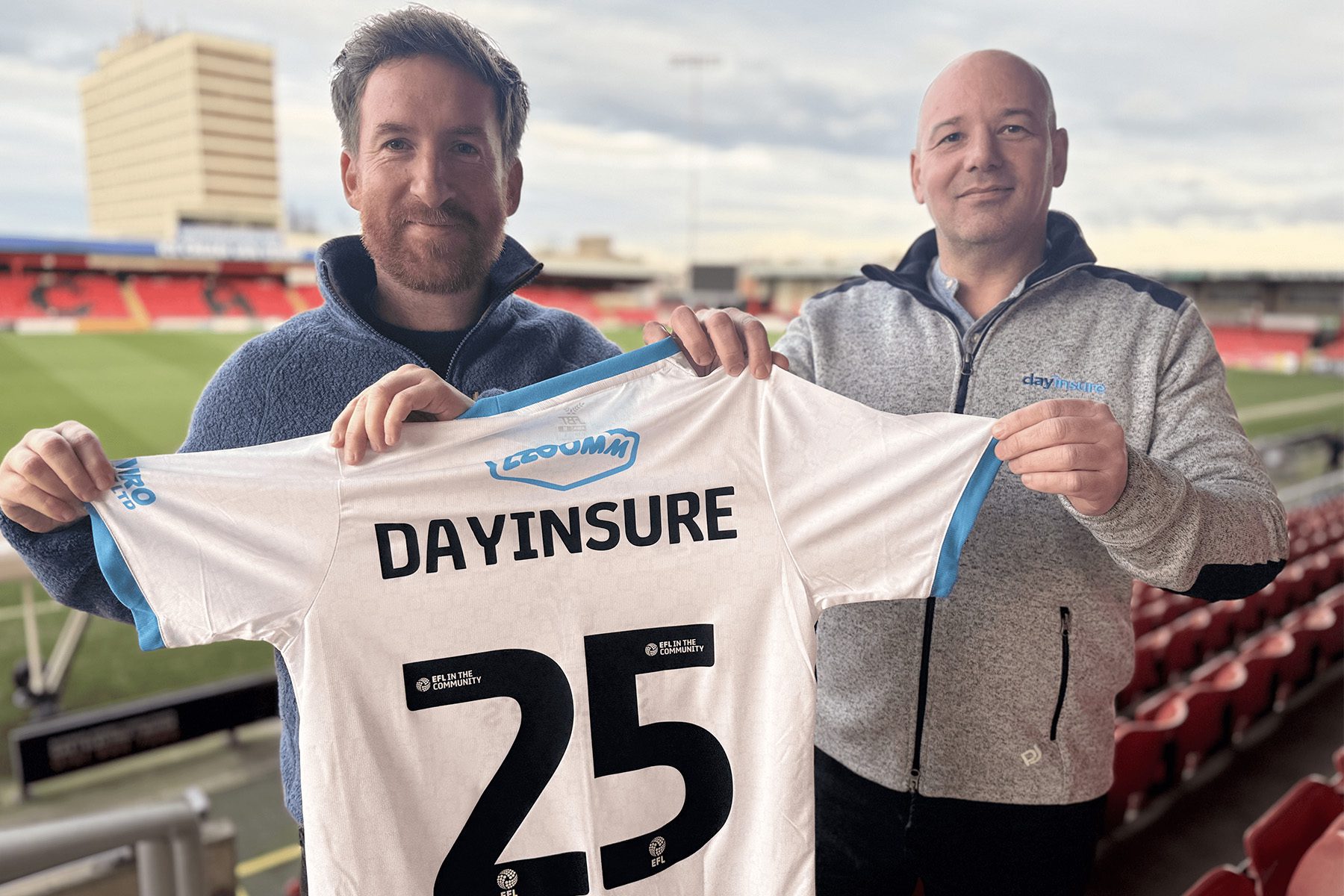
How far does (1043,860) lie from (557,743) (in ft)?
2.99

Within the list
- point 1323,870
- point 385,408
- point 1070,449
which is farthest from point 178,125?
point 1323,870

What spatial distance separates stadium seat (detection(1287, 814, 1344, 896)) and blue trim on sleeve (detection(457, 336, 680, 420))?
1.67m

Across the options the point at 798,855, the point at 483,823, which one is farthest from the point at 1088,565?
the point at 483,823

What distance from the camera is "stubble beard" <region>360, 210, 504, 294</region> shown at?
1.14 m

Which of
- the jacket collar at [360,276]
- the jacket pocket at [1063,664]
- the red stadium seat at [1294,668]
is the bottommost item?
the red stadium seat at [1294,668]

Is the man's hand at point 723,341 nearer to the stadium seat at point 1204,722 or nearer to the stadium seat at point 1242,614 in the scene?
the stadium seat at point 1204,722

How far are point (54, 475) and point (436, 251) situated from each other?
1.80ft

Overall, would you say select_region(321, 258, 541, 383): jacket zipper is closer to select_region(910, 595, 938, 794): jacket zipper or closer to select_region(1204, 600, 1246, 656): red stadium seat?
select_region(910, 595, 938, 794): jacket zipper

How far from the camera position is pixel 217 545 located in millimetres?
1015

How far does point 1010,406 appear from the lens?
4.48ft

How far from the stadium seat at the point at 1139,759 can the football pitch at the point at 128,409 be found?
6.90ft

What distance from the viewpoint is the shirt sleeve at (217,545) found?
101 cm

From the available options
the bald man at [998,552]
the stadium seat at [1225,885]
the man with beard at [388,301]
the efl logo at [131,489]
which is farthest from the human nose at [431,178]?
the stadium seat at [1225,885]

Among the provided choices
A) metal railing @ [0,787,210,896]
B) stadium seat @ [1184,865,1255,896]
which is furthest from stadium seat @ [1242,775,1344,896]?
metal railing @ [0,787,210,896]
